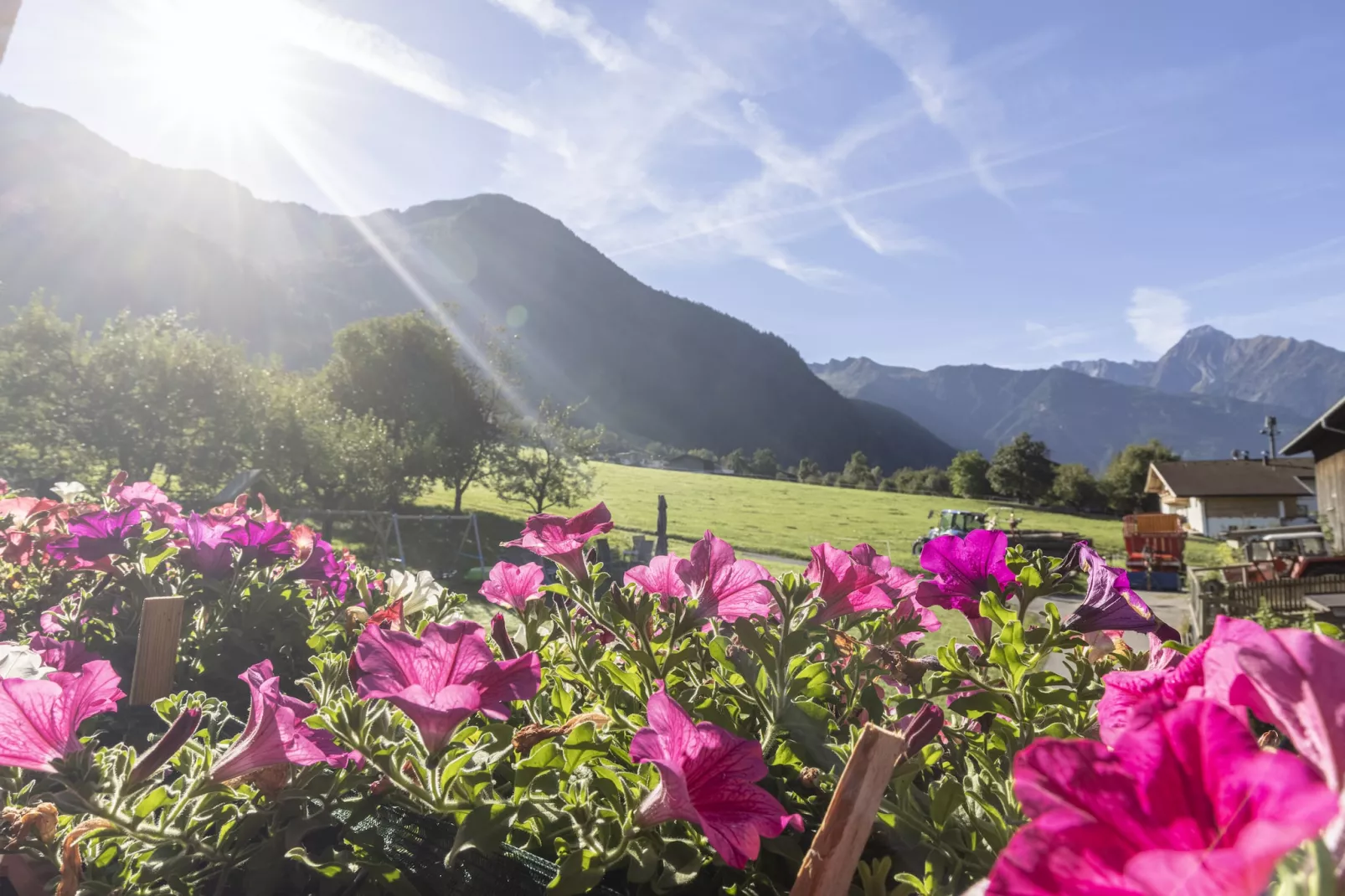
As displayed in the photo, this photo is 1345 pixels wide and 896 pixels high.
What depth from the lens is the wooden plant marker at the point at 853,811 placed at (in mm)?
568

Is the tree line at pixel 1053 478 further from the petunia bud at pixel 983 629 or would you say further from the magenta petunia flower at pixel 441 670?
the magenta petunia flower at pixel 441 670

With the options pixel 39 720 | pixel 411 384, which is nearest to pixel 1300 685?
pixel 39 720

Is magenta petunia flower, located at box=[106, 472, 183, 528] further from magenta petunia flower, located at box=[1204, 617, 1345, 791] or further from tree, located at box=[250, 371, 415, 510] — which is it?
tree, located at box=[250, 371, 415, 510]

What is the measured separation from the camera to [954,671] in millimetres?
868

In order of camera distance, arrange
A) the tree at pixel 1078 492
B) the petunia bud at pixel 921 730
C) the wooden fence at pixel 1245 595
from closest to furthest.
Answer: the petunia bud at pixel 921 730
the wooden fence at pixel 1245 595
the tree at pixel 1078 492

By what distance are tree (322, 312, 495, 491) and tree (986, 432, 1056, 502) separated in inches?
1999

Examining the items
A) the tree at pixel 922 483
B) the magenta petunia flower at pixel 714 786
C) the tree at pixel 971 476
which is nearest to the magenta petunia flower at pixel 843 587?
the magenta petunia flower at pixel 714 786

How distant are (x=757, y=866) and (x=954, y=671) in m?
0.34

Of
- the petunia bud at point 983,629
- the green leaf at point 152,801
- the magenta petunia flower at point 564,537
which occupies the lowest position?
the green leaf at point 152,801

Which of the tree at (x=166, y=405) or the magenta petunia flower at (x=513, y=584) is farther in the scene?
the tree at (x=166, y=405)

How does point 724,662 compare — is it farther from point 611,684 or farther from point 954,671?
point 954,671

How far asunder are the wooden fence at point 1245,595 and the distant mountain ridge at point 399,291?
95.9 m

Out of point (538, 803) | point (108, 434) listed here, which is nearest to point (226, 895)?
point (538, 803)

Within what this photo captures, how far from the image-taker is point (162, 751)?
73cm
